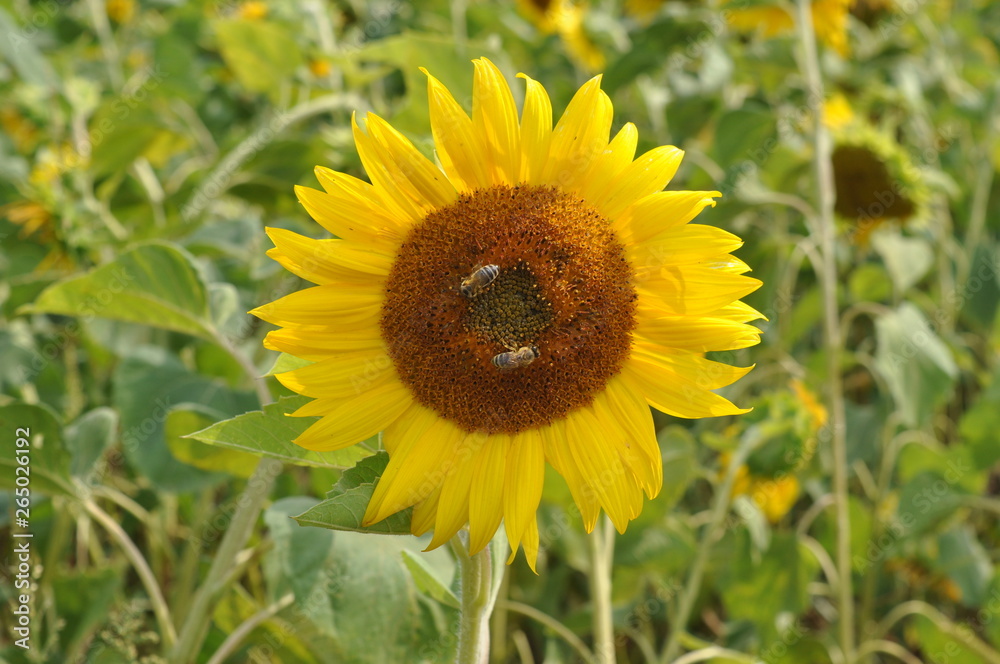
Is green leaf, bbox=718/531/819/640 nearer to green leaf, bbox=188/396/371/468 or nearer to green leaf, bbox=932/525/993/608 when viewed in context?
green leaf, bbox=932/525/993/608

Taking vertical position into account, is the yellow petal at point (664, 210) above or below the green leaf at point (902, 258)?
above

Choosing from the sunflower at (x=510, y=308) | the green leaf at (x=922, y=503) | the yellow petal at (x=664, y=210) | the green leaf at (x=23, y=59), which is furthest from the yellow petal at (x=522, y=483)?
the green leaf at (x=23, y=59)

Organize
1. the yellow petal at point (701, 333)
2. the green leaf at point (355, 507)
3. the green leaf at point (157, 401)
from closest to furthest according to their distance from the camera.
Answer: the green leaf at point (355, 507) → the yellow petal at point (701, 333) → the green leaf at point (157, 401)

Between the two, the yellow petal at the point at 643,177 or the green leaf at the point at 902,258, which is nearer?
the yellow petal at the point at 643,177

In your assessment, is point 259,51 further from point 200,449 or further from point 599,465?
point 599,465

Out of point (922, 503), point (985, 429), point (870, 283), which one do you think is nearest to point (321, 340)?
point (922, 503)

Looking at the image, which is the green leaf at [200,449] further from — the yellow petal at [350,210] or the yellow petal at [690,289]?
the yellow petal at [690,289]

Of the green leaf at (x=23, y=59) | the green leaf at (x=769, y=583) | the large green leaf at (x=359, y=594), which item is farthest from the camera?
the green leaf at (x=23, y=59)
